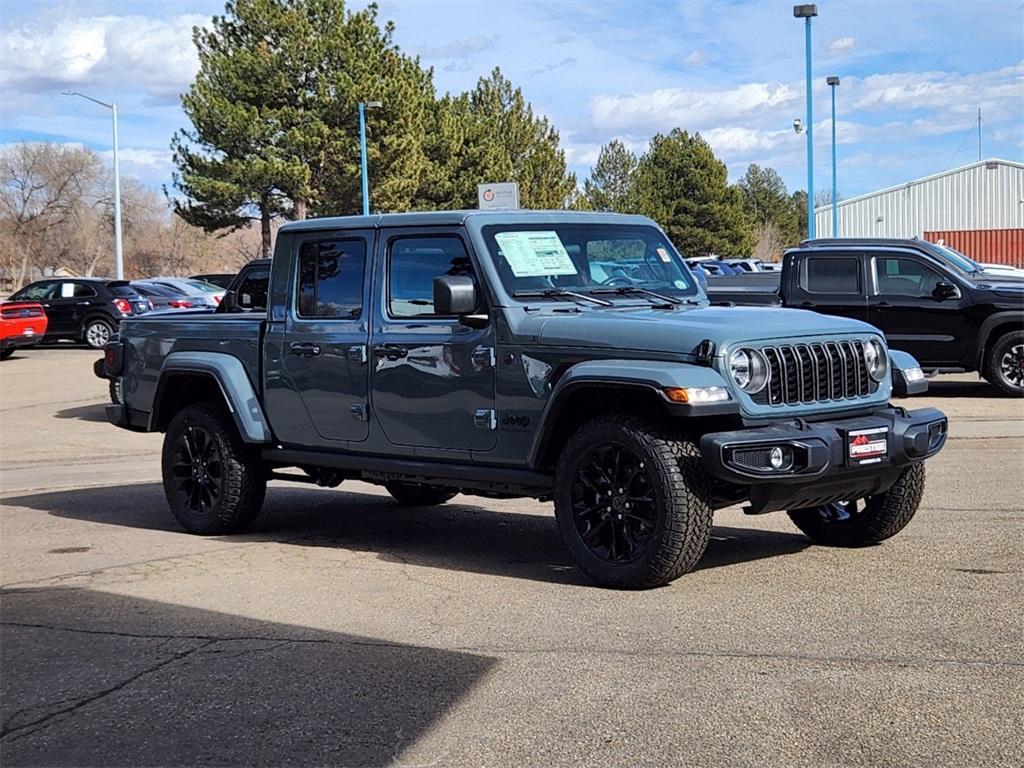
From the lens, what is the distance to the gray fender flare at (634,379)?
21.0 ft

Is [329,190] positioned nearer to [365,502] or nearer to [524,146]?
[524,146]

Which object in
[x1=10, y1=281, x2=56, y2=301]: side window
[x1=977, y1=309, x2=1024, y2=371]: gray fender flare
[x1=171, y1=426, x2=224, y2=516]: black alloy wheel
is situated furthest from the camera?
[x1=10, y1=281, x2=56, y2=301]: side window

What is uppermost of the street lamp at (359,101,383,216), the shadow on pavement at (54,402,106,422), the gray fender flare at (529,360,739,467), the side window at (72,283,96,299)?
the street lamp at (359,101,383,216)

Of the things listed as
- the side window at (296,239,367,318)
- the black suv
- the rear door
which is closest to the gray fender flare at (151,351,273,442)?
the side window at (296,239,367,318)

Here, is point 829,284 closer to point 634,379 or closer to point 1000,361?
point 1000,361

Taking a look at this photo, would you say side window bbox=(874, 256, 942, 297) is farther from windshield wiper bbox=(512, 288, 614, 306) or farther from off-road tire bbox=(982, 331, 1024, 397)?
windshield wiper bbox=(512, 288, 614, 306)

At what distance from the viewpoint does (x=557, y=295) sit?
750 centimetres

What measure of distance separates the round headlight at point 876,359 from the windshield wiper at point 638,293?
1.11m

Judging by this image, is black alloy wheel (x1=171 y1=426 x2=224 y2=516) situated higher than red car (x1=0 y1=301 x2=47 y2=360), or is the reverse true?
red car (x1=0 y1=301 x2=47 y2=360)

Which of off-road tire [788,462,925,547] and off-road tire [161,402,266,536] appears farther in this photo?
off-road tire [161,402,266,536]

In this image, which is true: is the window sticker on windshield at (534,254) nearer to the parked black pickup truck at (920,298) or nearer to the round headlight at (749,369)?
the round headlight at (749,369)

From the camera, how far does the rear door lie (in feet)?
54.9

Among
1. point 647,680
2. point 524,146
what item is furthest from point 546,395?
point 524,146

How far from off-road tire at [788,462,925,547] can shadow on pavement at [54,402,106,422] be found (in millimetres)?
11491
